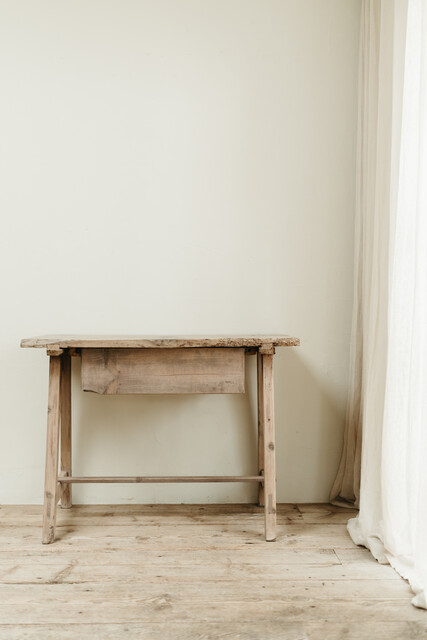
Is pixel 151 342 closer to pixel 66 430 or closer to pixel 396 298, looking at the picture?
pixel 66 430

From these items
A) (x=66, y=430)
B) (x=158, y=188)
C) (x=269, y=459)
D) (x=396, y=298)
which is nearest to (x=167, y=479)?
(x=269, y=459)

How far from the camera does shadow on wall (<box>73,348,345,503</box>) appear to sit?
8.29 ft

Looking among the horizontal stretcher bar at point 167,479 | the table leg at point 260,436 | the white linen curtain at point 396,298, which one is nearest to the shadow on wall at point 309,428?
the table leg at point 260,436

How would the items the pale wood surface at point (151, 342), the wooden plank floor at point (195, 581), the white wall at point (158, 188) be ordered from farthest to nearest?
the white wall at point (158, 188) < the pale wood surface at point (151, 342) < the wooden plank floor at point (195, 581)

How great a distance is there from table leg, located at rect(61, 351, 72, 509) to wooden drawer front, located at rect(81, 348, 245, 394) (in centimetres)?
40

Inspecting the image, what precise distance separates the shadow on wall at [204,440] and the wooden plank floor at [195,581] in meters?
0.17

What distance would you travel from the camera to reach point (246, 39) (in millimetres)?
2527

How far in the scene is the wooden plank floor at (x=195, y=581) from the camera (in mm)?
1474

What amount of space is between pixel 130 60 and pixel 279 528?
6.94 ft

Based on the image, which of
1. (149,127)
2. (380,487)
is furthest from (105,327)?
(380,487)

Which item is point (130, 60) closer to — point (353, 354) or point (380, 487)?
point (353, 354)

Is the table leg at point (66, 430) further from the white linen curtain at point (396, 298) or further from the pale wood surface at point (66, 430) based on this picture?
the white linen curtain at point (396, 298)

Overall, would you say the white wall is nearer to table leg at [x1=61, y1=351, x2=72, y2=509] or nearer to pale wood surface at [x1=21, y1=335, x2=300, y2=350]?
table leg at [x1=61, y1=351, x2=72, y2=509]

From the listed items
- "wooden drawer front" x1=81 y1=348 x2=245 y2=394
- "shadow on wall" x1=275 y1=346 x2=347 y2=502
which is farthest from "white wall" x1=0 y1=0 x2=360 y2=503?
"wooden drawer front" x1=81 y1=348 x2=245 y2=394
